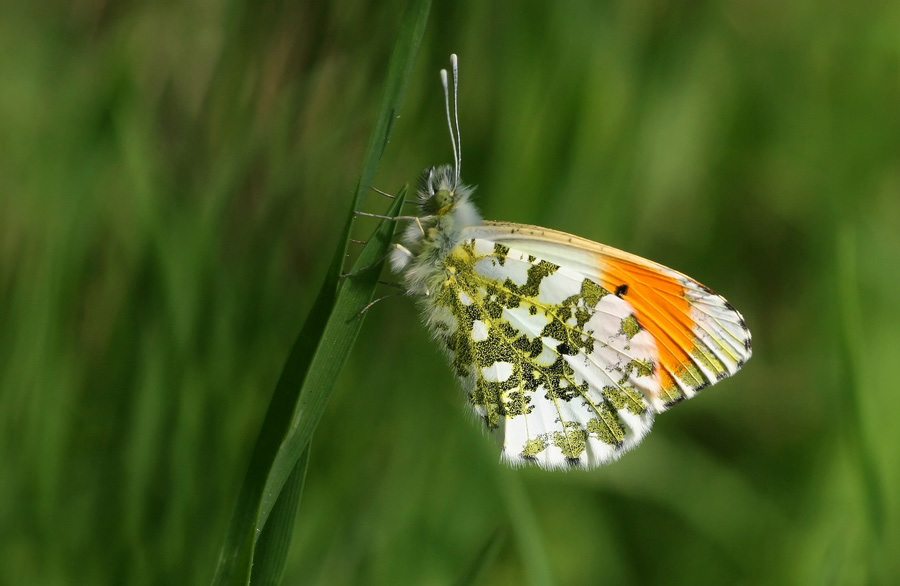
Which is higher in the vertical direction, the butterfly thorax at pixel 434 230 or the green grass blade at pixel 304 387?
the butterfly thorax at pixel 434 230

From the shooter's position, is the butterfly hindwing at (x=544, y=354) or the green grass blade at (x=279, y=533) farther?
the butterfly hindwing at (x=544, y=354)

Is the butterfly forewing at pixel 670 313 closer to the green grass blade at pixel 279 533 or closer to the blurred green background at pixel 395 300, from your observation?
the blurred green background at pixel 395 300

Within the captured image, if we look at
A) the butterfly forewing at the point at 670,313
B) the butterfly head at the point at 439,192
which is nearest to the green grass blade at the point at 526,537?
the butterfly forewing at the point at 670,313

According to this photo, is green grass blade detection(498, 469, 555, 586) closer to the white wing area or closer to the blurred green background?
the blurred green background

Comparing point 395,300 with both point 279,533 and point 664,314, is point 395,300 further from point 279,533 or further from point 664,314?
point 279,533

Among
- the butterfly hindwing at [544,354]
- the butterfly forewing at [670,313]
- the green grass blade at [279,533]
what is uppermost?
the butterfly forewing at [670,313]

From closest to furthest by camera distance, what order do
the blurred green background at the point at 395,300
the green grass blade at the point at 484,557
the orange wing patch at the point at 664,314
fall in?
the green grass blade at the point at 484,557
the blurred green background at the point at 395,300
the orange wing patch at the point at 664,314
